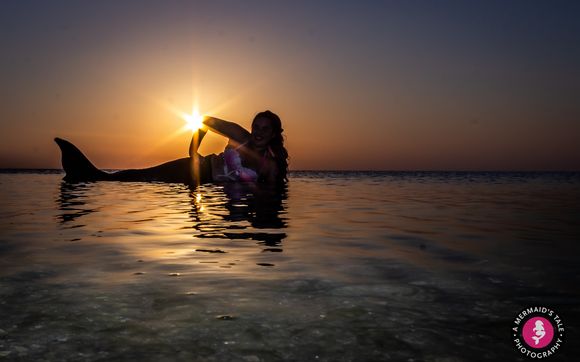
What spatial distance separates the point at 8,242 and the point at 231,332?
3402mm

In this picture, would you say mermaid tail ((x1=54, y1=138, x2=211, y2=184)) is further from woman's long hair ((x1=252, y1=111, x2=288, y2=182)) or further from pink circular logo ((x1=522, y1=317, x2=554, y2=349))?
pink circular logo ((x1=522, y1=317, x2=554, y2=349))

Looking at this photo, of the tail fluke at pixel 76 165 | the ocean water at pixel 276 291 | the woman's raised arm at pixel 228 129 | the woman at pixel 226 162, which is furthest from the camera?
the tail fluke at pixel 76 165

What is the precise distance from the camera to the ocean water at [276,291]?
1.98 meters

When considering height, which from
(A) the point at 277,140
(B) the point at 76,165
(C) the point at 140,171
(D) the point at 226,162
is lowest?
(C) the point at 140,171

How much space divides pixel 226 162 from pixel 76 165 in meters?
5.06

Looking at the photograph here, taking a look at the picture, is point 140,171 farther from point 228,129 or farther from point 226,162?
point 228,129

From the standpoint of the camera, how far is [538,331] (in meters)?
2.11

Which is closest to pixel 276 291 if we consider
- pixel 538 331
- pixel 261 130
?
pixel 538 331

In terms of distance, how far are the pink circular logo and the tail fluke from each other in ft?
45.7

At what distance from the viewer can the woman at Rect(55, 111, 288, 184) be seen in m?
13.0

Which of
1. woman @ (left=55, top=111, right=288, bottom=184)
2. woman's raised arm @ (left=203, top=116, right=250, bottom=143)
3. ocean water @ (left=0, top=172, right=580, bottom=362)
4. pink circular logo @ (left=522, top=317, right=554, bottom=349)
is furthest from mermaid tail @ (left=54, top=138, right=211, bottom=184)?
pink circular logo @ (left=522, top=317, right=554, bottom=349)

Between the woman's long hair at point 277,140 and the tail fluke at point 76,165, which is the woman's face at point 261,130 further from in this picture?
the tail fluke at point 76,165

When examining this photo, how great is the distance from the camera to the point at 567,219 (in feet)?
23.3

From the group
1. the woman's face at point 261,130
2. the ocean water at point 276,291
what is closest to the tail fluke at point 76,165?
the woman's face at point 261,130
